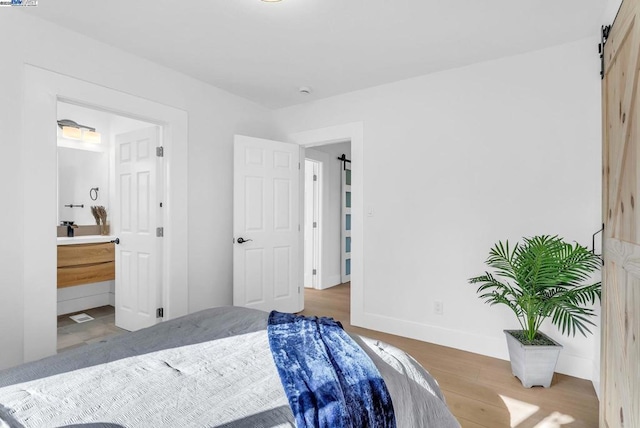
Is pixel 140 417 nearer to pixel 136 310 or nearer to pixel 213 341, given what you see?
pixel 213 341

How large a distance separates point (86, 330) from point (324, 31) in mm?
3547

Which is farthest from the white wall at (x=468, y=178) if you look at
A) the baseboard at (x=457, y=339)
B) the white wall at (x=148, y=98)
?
the white wall at (x=148, y=98)

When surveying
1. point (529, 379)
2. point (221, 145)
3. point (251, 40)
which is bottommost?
point (529, 379)

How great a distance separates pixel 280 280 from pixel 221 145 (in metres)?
1.60

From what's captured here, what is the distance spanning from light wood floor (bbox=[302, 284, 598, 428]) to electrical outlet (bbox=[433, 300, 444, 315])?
0.29 meters

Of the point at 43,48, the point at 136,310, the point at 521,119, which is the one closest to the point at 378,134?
the point at 521,119

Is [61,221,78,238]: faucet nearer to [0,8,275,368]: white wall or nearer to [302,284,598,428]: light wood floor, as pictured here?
[0,8,275,368]: white wall

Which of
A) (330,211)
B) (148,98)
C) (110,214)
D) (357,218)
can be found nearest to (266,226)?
(357,218)

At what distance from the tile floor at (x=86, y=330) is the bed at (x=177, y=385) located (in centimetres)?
204

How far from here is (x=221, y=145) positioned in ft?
11.7

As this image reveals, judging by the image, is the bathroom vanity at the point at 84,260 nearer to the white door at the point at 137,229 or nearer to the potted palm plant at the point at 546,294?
the white door at the point at 137,229

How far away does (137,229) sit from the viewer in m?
3.35

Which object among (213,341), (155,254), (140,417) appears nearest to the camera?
(140,417)

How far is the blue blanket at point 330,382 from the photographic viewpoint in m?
1.04
